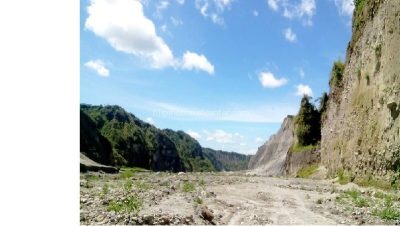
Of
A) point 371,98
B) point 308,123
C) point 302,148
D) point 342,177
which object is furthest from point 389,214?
point 302,148

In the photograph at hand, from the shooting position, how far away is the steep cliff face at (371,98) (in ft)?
62.4

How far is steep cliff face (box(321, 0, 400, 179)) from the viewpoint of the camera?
62.4 feet

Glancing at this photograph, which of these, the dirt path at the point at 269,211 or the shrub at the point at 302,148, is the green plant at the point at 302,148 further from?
the dirt path at the point at 269,211

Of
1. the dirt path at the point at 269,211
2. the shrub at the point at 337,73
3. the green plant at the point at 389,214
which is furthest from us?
the shrub at the point at 337,73

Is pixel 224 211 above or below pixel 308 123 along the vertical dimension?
below

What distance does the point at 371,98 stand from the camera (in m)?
22.5

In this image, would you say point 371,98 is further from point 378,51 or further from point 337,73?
point 337,73

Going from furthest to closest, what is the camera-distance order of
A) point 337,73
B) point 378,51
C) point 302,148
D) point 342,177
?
point 302,148
point 337,73
point 342,177
point 378,51

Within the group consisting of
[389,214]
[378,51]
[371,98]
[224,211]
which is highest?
[378,51]

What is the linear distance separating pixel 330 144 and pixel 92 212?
28053mm

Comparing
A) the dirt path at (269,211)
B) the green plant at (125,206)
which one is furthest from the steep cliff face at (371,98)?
the green plant at (125,206)

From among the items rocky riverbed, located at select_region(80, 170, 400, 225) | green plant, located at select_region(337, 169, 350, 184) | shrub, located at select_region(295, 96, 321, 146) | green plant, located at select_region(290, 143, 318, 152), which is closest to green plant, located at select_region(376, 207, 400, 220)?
rocky riverbed, located at select_region(80, 170, 400, 225)

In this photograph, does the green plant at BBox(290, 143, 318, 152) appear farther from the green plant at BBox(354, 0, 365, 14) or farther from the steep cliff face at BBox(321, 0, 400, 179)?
the green plant at BBox(354, 0, 365, 14)

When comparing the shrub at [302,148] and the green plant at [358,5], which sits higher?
the green plant at [358,5]
